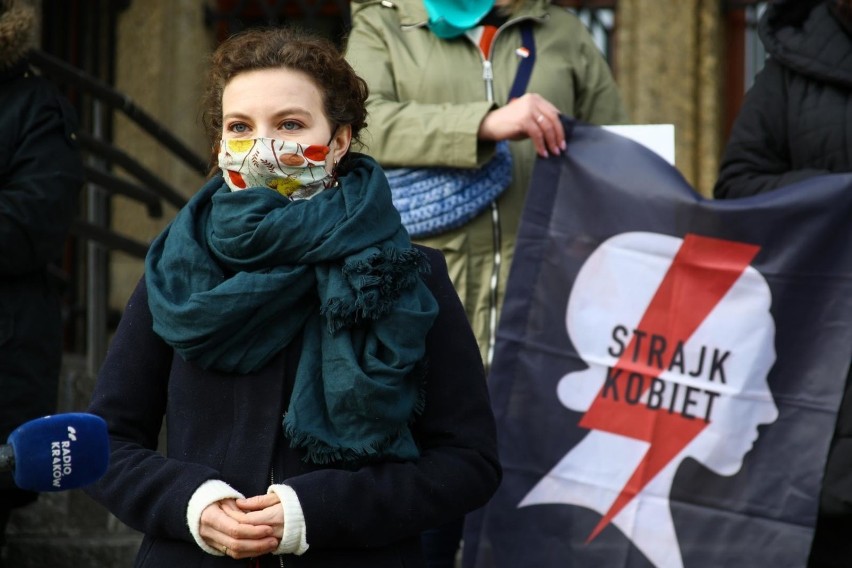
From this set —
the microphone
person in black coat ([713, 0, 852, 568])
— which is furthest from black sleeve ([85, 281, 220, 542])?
person in black coat ([713, 0, 852, 568])

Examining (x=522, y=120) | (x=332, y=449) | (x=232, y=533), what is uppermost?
(x=522, y=120)

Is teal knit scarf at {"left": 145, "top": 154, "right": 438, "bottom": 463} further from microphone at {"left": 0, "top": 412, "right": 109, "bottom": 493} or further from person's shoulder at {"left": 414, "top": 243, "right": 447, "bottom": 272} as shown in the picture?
microphone at {"left": 0, "top": 412, "right": 109, "bottom": 493}

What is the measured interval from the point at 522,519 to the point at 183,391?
1.48 meters

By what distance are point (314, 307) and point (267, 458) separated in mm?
287

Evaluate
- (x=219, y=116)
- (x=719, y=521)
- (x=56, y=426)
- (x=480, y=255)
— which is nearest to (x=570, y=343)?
(x=480, y=255)

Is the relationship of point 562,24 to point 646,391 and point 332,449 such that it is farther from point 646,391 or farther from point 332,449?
point 332,449

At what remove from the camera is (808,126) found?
3.97 m

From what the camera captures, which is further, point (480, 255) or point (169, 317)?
point (480, 255)

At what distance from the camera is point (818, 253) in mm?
3846

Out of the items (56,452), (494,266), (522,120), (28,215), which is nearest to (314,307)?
(56,452)

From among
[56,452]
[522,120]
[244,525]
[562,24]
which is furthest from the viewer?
[562,24]

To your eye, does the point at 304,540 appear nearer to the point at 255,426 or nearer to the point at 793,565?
the point at 255,426

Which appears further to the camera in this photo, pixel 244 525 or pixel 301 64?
pixel 301 64

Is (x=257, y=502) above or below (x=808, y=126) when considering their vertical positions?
below
